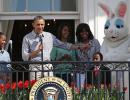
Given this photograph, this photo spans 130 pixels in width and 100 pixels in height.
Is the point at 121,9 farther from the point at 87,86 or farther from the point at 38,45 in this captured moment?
the point at 87,86

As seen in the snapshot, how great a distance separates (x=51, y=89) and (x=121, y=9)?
2653 millimetres

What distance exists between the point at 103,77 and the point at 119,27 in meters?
1.47

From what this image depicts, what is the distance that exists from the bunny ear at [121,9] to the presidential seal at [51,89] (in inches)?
98.1

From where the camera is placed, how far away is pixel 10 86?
7746mm

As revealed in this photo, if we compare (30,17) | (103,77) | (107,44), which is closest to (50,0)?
(30,17)

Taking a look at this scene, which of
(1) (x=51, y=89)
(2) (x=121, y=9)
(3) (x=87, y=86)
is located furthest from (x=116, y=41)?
(1) (x=51, y=89)

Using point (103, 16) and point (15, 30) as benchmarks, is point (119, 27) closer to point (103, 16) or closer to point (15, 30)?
point (103, 16)

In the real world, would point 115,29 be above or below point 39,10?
below

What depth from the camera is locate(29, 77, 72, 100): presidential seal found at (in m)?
7.58

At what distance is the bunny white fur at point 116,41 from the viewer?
9.28 m

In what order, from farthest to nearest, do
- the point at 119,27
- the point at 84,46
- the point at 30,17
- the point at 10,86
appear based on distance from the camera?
the point at 30,17
the point at 119,27
the point at 84,46
the point at 10,86

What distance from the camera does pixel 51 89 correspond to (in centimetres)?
762

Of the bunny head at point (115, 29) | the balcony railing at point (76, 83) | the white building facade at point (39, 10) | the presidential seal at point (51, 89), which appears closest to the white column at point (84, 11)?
the white building facade at point (39, 10)

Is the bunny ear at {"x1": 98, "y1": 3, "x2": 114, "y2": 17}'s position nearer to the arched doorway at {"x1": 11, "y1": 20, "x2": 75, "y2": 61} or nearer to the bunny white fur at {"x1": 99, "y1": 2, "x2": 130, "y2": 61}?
the bunny white fur at {"x1": 99, "y1": 2, "x2": 130, "y2": 61}
